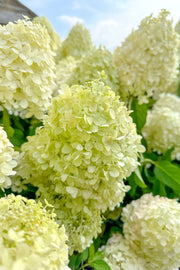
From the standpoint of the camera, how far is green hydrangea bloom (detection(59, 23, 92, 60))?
0.97 meters

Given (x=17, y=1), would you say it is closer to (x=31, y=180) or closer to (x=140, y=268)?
(x=31, y=180)

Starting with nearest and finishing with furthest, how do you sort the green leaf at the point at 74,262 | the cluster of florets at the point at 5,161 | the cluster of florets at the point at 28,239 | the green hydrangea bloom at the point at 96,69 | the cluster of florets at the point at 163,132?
the cluster of florets at the point at 28,239
the cluster of florets at the point at 5,161
the green leaf at the point at 74,262
the green hydrangea bloom at the point at 96,69
the cluster of florets at the point at 163,132

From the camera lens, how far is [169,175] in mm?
684

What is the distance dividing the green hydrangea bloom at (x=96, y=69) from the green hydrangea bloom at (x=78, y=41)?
333mm

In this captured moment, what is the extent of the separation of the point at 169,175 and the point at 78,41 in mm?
567

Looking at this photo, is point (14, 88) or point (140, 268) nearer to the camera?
point (14, 88)

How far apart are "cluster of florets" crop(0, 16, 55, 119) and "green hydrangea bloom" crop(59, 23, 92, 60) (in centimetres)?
53

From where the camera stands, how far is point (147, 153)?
82cm

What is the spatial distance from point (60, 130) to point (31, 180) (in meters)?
0.11

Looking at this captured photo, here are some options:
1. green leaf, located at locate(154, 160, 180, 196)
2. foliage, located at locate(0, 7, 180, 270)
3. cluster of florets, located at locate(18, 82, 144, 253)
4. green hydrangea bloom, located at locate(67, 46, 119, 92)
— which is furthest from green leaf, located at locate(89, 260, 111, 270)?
green hydrangea bloom, located at locate(67, 46, 119, 92)

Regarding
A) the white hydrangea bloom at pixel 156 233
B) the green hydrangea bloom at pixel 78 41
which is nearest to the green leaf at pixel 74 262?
the white hydrangea bloom at pixel 156 233

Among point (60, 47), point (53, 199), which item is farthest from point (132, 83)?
point (60, 47)

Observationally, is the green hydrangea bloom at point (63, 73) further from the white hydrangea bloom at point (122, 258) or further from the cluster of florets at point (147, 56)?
the white hydrangea bloom at point (122, 258)

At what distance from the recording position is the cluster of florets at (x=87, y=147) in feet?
1.18
